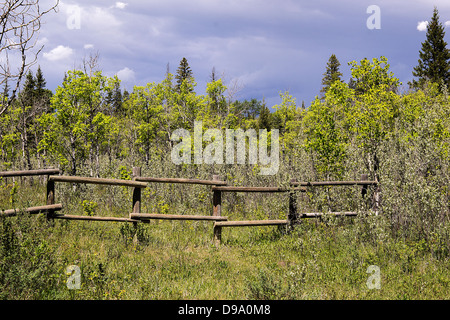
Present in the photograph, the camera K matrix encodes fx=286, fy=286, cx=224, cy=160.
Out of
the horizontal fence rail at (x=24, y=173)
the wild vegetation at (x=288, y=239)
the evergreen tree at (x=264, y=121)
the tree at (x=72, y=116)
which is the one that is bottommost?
the wild vegetation at (x=288, y=239)

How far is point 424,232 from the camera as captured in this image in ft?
24.3

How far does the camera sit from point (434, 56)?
129 ft

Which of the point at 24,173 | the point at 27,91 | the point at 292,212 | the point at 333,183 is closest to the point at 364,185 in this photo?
the point at 333,183

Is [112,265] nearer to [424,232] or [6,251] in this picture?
[6,251]

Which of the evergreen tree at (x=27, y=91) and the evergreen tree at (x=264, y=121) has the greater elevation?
the evergreen tree at (x=264, y=121)

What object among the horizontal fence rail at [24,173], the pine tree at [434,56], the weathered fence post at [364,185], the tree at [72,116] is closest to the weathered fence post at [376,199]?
the weathered fence post at [364,185]

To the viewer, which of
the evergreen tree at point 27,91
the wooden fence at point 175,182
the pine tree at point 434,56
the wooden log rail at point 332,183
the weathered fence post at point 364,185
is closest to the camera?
the wooden fence at point 175,182

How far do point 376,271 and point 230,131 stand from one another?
16409 millimetres

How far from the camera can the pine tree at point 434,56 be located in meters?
38.1

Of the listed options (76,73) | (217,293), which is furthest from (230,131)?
(217,293)

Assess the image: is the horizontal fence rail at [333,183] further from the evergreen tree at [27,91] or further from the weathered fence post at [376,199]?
the evergreen tree at [27,91]

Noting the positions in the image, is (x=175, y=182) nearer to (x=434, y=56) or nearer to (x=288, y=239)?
(x=288, y=239)

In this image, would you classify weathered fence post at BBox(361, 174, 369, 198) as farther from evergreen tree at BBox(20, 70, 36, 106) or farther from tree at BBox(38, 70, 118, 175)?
tree at BBox(38, 70, 118, 175)
